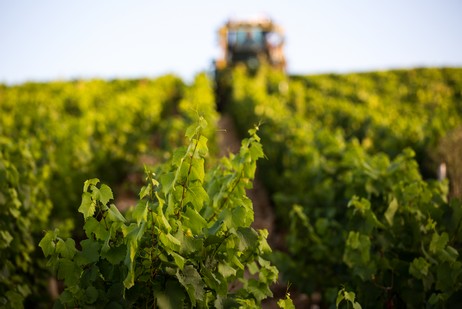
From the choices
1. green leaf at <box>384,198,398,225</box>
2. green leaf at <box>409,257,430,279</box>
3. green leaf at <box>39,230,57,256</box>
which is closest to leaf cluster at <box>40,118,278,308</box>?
green leaf at <box>39,230,57,256</box>

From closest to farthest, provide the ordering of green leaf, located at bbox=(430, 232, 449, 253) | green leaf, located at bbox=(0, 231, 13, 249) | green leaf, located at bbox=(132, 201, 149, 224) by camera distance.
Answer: green leaf, located at bbox=(132, 201, 149, 224)
green leaf, located at bbox=(430, 232, 449, 253)
green leaf, located at bbox=(0, 231, 13, 249)

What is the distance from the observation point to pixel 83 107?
34.9 ft

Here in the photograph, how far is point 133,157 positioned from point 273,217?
2.46m

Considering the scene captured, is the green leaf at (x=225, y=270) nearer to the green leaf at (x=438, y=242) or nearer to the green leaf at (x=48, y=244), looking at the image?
the green leaf at (x=48, y=244)

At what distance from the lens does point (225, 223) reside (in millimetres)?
1854

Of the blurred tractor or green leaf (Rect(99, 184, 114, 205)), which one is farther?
the blurred tractor

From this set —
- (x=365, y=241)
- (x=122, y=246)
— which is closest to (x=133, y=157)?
(x=365, y=241)

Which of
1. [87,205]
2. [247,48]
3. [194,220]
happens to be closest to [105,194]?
[87,205]

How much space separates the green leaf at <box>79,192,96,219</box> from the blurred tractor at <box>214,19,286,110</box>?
16.7 meters

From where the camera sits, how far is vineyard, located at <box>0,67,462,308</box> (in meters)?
1.81

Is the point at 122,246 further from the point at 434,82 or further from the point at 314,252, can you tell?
the point at 434,82

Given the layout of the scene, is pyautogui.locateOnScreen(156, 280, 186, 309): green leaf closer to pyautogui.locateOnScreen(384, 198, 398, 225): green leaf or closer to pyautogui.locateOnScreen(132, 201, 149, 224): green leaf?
pyautogui.locateOnScreen(132, 201, 149, 224): green leaf

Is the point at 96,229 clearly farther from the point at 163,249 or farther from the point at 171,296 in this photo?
the point at 171,296

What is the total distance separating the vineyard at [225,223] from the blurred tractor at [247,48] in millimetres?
11429
